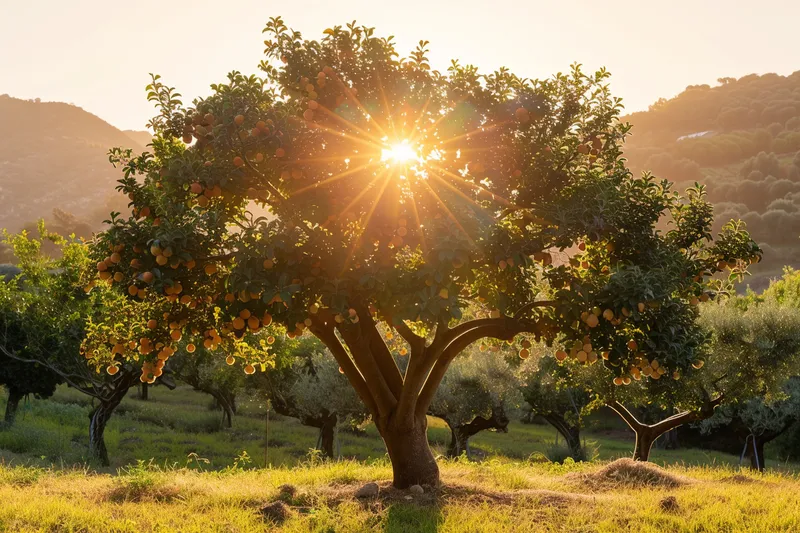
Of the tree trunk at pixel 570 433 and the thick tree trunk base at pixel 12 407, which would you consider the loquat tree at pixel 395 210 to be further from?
the thick tree trunk base at pixel 12 407

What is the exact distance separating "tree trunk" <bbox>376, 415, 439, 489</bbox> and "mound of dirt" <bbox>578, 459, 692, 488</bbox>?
13.9ft

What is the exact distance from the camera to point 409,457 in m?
13.4

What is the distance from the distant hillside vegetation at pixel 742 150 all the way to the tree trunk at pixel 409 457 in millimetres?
70349

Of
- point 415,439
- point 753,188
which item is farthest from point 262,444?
point 753,188

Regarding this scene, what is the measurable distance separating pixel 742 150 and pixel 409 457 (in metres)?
136

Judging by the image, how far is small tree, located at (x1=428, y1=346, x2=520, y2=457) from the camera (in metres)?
32.4

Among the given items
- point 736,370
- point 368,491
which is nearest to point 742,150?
point 736,370

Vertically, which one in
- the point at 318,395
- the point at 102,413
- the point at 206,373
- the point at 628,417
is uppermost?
the point at 628,417

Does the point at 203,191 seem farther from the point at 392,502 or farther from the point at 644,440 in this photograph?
the point at 644,440

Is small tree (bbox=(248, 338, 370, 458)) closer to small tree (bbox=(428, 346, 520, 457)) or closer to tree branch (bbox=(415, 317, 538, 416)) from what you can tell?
small tree (bbox=(428, 346, 520, 457))

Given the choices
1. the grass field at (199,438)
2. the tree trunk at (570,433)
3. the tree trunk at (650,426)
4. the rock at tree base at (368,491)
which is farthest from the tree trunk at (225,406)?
the rock at tree base at (368,491)

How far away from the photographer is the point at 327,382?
109ft

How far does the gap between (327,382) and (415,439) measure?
66.3ft

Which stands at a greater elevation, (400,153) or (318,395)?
(400,153)
